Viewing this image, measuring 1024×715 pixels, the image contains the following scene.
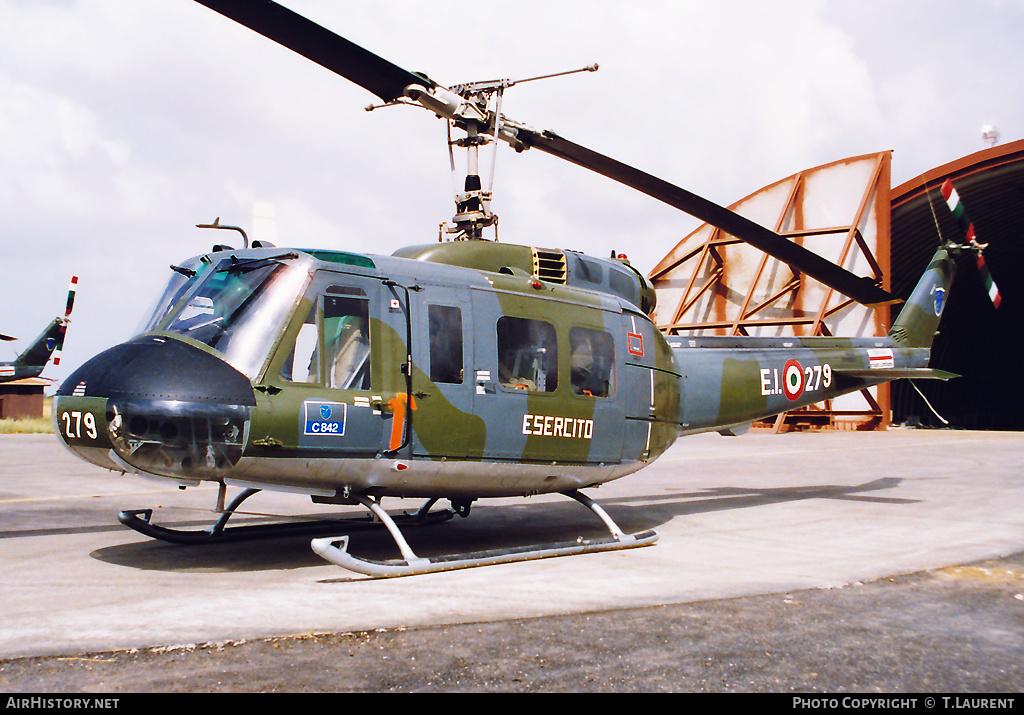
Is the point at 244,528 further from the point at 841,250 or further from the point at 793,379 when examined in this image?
the point at 841,250

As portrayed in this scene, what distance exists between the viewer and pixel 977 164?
89.3 ft

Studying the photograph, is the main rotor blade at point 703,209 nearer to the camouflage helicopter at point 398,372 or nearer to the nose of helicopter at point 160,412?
the camouflage helicopter at point 398,372

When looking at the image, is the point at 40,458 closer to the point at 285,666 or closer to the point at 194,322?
the point at 194,322

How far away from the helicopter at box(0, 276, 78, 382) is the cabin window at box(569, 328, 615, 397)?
26.9m

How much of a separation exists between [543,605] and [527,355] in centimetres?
280

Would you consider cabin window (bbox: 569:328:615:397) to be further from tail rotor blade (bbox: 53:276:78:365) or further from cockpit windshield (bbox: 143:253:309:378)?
Answer: tail rotor blade (bbox: 53:276:78:365)

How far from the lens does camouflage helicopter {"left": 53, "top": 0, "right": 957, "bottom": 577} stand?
5.97 meters

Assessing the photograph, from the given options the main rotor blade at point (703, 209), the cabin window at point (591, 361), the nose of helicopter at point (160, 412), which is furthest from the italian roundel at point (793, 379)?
the nose of helicopter at point (160, 412)

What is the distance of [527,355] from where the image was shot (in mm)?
7777

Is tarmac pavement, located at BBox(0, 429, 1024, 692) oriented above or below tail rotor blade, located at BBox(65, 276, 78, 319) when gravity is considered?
below

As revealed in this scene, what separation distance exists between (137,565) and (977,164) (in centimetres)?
2894

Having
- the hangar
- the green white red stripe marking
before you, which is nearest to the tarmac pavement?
the green white red stripe marking
